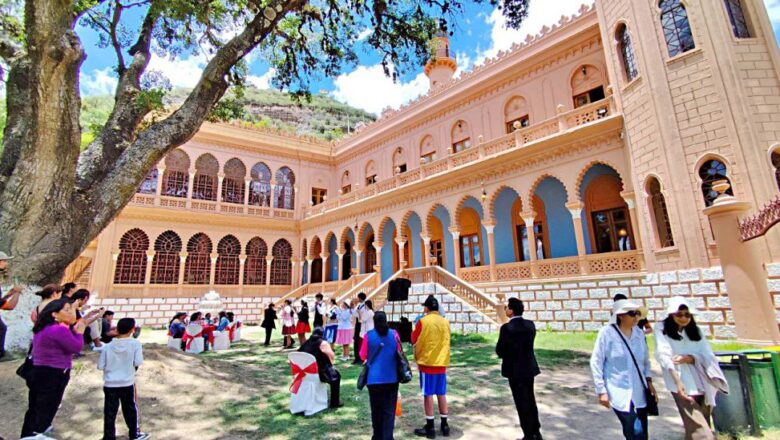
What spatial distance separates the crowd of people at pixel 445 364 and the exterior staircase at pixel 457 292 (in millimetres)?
7687

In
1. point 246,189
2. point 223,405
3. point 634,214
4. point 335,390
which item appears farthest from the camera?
point 246,189

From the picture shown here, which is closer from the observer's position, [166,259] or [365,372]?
[365,372]

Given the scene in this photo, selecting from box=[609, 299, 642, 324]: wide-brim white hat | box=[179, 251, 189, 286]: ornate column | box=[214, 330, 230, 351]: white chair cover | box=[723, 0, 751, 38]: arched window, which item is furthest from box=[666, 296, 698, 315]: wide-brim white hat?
box=[179, 251, 189, 286]: ornate column

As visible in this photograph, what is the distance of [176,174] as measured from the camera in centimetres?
2147

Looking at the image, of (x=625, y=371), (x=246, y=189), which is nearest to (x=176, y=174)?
(x=246, y=189)

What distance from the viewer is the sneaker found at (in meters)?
4.34

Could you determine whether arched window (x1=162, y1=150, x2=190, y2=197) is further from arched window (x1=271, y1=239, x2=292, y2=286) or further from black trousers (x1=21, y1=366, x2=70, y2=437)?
black trousers (x1=21, y1=366, x2=70, y2=437)

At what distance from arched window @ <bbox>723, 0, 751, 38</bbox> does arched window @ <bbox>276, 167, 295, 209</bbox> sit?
20.6 metres

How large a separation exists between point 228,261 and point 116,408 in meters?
18.7

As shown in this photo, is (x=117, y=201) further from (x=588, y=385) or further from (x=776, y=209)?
(x=776, y=209)

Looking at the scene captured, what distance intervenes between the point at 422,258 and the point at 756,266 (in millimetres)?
12732

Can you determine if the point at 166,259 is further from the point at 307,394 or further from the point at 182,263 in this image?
the point at 307,394

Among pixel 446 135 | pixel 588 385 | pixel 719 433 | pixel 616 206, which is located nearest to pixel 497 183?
pixel 616 206

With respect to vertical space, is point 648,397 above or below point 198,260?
below
